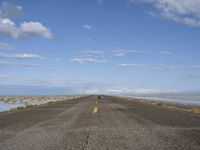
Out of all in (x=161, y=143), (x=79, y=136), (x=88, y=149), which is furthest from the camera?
(x=79, y=136)

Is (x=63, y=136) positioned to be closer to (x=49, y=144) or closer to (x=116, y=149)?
(x=49, y=144)

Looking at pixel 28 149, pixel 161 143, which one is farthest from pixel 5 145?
pixel 161 143

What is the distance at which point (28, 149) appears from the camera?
299 inches

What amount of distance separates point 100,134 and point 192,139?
2.85m

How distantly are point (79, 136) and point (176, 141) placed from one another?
2925 millimetres

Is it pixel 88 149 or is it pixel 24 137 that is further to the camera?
pixel 24 137

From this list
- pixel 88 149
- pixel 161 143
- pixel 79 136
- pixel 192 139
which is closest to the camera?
pixel 88 149

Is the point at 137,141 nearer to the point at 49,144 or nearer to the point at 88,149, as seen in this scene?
the point at 88,149

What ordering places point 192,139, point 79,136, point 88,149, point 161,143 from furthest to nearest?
point 79,136, point 192,139, point 161,143, point 88,149

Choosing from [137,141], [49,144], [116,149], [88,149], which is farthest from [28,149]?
[137,141]

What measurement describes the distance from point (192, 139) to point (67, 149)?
3.74 m

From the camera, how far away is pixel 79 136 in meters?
9.61

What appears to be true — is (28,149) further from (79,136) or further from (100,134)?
(100,134)

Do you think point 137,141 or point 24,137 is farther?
point 24,137
